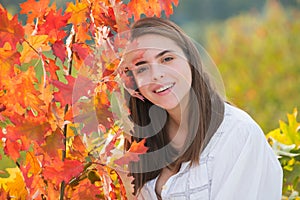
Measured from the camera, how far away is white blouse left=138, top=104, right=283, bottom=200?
1.85 metres

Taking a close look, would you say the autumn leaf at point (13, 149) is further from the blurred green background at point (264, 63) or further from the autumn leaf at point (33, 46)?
the blurred green background at point (264, 63)

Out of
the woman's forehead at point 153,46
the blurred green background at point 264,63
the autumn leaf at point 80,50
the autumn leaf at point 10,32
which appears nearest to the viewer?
the autumn leaf at point 10,32

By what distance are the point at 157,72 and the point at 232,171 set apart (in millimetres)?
354

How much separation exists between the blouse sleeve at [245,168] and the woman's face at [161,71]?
0.20m

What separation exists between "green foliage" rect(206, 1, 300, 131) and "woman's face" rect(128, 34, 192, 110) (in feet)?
14.5

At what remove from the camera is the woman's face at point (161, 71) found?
6.06ft

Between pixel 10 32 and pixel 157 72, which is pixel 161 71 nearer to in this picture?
pixel 157 72

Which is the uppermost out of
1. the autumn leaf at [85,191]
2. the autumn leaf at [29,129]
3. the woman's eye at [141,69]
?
the woman's eye at [141,69]

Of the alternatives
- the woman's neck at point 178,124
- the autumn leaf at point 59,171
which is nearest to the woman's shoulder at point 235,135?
the woman's neck at point 178,124

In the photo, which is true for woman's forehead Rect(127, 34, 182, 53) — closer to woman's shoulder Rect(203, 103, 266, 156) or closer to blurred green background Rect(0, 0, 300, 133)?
woman's shoulder Rect(203, 103, 266, 156)

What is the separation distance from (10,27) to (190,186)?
76 centimetres

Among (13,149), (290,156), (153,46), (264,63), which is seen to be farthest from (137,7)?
(264,63)

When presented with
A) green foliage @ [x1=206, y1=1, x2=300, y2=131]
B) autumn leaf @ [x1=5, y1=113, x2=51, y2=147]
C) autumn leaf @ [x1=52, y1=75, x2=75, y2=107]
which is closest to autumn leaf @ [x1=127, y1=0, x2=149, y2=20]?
autumn leaf @ [x1=52, y1=75, x2=75, y2=107]

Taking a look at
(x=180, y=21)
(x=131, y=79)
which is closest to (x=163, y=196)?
(x=131, y=79)
